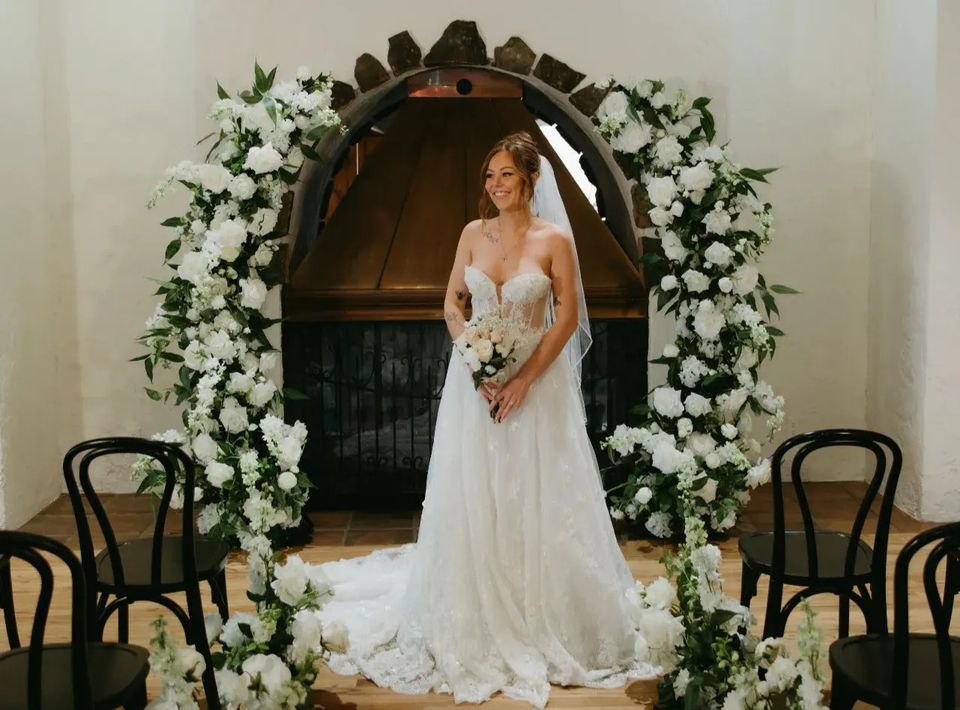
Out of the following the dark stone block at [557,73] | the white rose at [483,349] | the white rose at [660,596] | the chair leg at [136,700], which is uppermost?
the dark stone block at [557,73]

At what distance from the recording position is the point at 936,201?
5.34 metres

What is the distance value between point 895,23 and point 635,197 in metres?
1.66

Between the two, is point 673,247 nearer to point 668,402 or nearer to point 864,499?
point 668,402

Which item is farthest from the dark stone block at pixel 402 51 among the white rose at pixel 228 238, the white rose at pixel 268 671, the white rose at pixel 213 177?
the white rose at pixel 268 671

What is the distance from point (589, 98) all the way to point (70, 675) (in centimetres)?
384

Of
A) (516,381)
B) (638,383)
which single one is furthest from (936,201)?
(516,381)

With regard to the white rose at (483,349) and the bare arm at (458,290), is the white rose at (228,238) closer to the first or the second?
the bare arm at (458,290)

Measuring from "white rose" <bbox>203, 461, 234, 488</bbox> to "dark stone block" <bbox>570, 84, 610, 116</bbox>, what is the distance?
2.46m

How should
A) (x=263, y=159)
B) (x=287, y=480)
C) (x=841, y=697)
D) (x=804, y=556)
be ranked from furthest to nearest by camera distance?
(x=263, y=159)
(x=287, y=480)
(x=804, y=556)
(x=841, y=697)

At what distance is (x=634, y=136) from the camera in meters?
5.19

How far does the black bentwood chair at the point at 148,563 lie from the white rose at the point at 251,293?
1.79 metres

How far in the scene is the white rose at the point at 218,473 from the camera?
190 inches

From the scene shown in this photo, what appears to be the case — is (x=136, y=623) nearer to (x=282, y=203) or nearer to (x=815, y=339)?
(x=282, y=203)

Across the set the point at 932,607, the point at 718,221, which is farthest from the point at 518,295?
the point at 932,607
